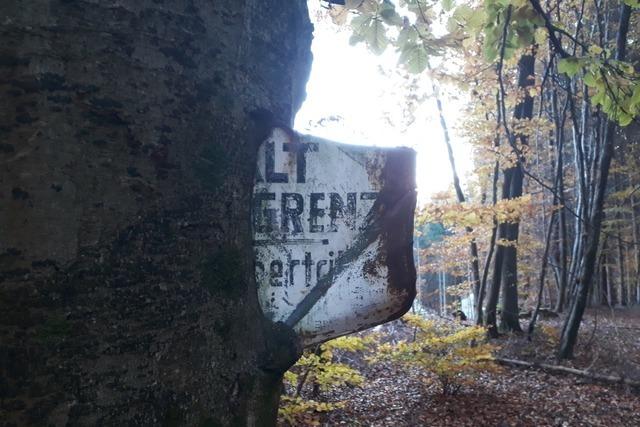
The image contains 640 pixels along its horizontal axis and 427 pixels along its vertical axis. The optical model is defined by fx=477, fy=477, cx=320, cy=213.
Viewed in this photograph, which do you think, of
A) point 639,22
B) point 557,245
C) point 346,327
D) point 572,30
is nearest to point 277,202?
point 346,327

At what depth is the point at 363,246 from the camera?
3.30 feet

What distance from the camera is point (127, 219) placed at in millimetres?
630

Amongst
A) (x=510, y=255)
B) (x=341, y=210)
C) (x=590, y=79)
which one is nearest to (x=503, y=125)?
(x=590, y=79)

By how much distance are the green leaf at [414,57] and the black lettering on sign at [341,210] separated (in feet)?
4.21

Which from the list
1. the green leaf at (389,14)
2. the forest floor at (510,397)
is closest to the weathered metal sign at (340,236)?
the green leaf at (389,14)

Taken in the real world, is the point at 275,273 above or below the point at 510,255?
above

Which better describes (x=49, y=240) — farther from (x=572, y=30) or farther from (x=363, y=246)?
(x=572, y=30)

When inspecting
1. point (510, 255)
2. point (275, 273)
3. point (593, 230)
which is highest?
point (275, 273)

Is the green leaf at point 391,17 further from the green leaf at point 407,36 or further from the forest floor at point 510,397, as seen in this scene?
the forest floor at point 510,397

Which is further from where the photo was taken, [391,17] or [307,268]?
[391,17]

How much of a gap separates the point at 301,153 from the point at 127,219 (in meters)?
0.40

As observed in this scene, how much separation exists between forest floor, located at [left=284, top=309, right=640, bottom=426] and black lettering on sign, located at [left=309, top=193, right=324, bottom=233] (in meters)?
6.04

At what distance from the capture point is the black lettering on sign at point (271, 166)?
0.88 meters

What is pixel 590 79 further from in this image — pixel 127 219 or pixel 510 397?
pixel 510 397
